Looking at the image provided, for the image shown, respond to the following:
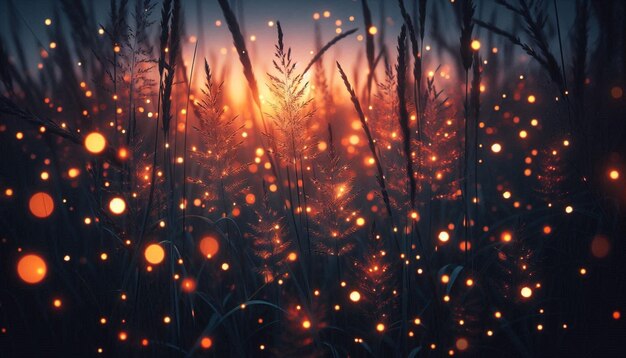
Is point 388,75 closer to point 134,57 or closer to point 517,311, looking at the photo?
point 134,57

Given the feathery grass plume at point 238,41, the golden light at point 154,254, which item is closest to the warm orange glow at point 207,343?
the golden light at point 154,254

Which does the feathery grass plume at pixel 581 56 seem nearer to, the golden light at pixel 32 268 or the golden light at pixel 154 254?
the golden light at pixel 154 254

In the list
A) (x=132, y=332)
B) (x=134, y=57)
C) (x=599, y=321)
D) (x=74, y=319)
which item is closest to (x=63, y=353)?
(x=74, y=319)

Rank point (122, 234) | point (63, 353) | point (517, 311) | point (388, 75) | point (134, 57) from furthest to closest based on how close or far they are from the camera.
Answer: point (388, 75) < point (517, 311) < point (63, 353) < point (134, 57) < point (122, 234)

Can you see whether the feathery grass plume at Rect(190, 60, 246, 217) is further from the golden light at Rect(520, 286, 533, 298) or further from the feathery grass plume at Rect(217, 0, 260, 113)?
the golden light at Rect(520, 286, 533, 298)

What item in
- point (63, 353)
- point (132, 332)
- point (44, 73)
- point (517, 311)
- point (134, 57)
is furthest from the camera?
point (44, 73)

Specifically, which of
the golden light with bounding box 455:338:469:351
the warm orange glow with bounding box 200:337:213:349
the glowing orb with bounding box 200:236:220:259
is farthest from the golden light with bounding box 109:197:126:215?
the golden light with bounding box 455:338:469:351
